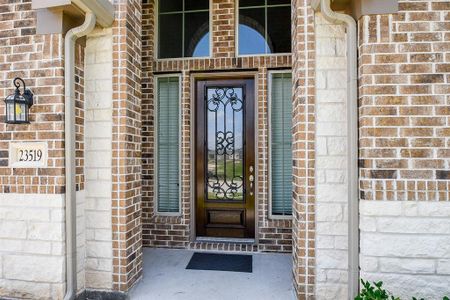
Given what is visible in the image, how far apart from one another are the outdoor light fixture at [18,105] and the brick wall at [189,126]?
165 cm

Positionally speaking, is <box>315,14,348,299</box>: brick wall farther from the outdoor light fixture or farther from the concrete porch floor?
the outdoor light fixture

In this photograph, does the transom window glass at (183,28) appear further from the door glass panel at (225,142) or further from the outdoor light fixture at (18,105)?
the outdoor light fixture at (18,105)

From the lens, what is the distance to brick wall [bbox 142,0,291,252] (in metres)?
3.82

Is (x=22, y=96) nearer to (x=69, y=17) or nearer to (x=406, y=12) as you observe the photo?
(x=69, y=17)

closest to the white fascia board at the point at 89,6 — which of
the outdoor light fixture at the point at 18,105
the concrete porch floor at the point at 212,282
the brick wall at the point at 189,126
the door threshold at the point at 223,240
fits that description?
the outdoor light fixture at the point at 18,105

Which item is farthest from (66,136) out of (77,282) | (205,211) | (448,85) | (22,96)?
(448,85)

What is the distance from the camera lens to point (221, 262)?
350cm

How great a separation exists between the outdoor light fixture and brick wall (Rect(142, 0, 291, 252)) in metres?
1.65

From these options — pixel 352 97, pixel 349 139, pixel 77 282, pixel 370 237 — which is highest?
pixel 352 97

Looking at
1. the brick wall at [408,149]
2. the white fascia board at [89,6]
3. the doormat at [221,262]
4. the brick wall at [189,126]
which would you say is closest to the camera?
the brick wall at [408,149]

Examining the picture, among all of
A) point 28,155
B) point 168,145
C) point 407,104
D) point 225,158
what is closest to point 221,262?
point 225,158

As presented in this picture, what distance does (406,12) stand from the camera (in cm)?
213

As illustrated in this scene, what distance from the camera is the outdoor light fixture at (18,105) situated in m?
2.42

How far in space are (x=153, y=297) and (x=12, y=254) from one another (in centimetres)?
127
